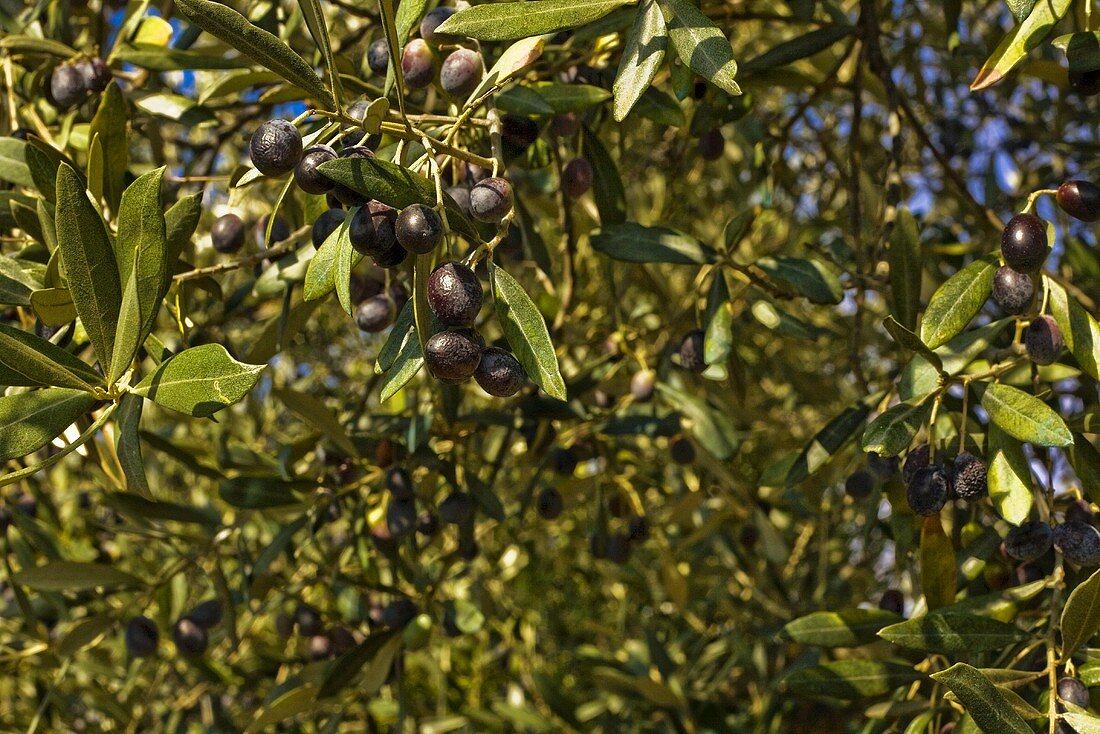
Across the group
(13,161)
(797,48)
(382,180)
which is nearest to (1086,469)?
(797,48)

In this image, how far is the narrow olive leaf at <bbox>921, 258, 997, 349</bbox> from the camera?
3.62 ft

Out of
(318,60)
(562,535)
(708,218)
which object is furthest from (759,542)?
(318,60)

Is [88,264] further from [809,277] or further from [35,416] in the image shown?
[809,277]

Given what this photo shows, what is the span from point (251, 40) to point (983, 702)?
86 centimetres

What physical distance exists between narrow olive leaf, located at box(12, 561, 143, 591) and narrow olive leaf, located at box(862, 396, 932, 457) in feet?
4.06

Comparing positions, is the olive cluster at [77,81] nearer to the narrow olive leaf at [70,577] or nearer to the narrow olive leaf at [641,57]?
the narrow olive leaf at [70,577]

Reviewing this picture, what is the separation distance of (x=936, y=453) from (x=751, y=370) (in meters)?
1.51

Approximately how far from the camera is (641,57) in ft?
3.23

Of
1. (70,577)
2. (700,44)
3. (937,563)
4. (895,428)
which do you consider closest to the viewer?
(700,44)

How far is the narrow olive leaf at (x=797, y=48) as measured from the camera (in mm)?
1472

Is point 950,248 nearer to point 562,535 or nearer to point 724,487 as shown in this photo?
point 724,487

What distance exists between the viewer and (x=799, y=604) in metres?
2.26

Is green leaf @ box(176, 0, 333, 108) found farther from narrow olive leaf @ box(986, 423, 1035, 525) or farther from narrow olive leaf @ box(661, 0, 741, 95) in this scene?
narrow olive leaf @ box(986, 423, 1035, 525)

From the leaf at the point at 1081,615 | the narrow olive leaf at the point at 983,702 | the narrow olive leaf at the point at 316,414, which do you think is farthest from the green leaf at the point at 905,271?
the narrow olive leaf at the point at 316,414
